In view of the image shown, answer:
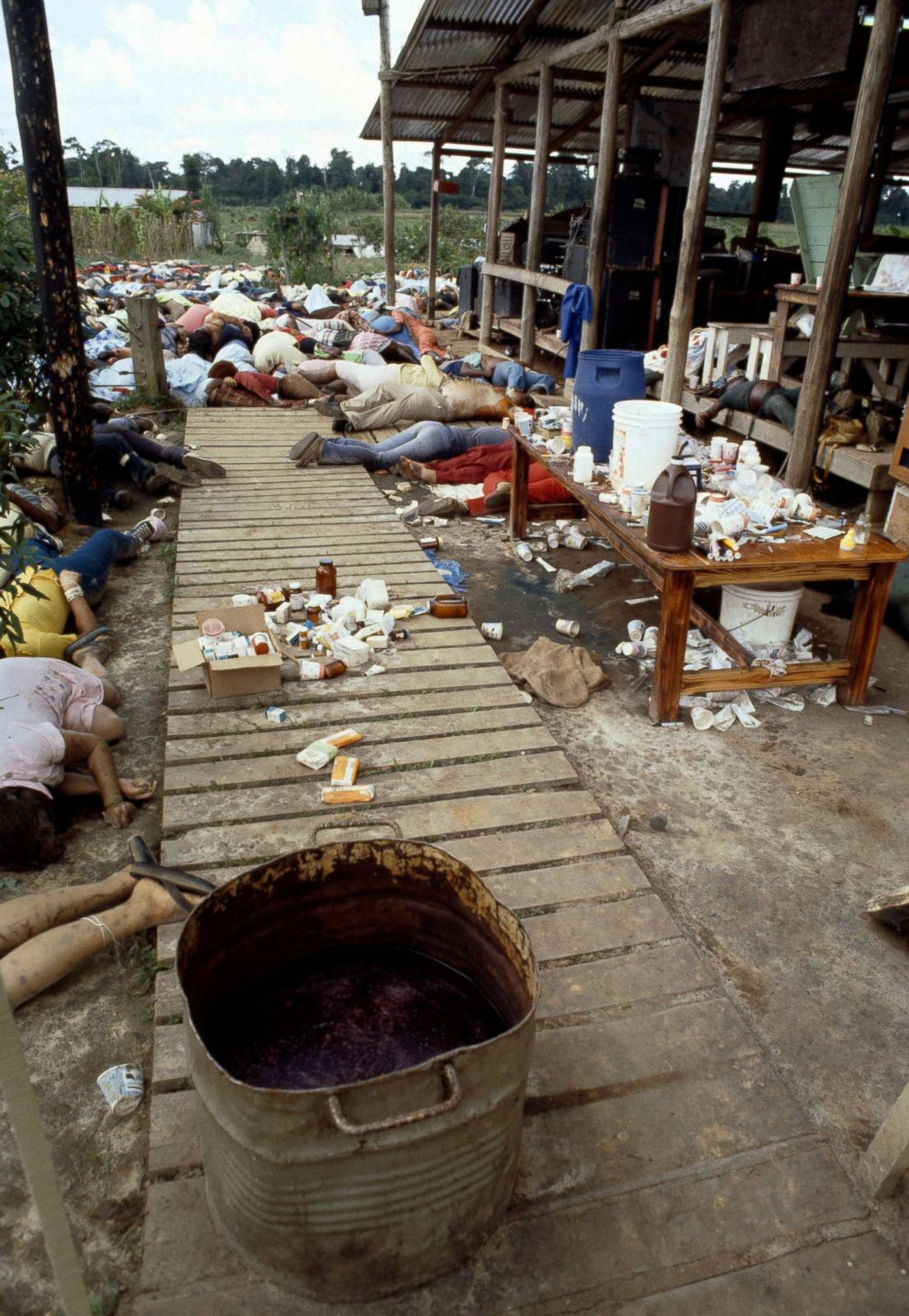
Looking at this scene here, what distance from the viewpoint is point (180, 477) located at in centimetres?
657

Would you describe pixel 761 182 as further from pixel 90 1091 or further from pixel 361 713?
pixel 90 1091

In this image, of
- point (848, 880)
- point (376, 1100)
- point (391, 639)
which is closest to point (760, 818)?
point (848, 880)

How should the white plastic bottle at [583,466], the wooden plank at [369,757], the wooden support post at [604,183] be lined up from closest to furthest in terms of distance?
the wooden plank at [369,757]
the white plastic bottle at [583,466]
the wooden support post at [604,183]

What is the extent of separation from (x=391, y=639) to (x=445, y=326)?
13.1 metres

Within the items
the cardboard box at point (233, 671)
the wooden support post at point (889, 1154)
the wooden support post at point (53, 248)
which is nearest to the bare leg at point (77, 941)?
the cardboard box at point (233, 671)

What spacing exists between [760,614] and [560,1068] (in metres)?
2.50

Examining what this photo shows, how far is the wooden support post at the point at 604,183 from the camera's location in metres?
8.09

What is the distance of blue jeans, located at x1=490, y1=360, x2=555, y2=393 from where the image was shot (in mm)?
9484

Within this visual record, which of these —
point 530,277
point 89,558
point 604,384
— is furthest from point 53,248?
point 530,277

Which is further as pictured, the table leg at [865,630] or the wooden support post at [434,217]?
the wooden support post at [434,217]

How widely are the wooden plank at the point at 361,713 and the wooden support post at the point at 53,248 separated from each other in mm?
3161

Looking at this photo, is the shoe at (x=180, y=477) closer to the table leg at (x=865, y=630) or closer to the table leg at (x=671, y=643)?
the table leg at (x=671, y=643)

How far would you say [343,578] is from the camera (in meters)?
4.80

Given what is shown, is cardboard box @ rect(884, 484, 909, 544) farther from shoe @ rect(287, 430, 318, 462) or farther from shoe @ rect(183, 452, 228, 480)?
shoe @ rect(183, 452, 228, 480)
